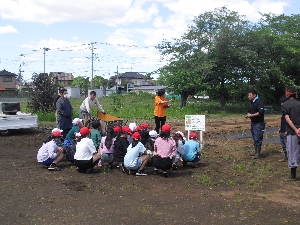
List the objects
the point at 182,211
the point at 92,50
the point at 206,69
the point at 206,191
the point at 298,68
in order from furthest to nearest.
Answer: the point at 92,50 → the point at 298,68 → the point at 206,69 → the point at 206,191 → the point at 182,211

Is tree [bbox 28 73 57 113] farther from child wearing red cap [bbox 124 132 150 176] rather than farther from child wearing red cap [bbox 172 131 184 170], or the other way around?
child wearing red cap [bbox 124 132 150 176]

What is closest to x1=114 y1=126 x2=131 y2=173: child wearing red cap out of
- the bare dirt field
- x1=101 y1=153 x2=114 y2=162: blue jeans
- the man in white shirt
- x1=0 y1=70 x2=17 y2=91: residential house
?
x1=101 y1=153 x2=114 y2=162: blue jeans

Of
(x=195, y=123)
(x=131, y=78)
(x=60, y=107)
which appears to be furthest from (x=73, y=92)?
(x=195, y=123)

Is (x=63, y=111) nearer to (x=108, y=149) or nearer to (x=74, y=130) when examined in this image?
(x=74, y=130)

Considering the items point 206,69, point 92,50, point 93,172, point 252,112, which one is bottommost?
point 93,172

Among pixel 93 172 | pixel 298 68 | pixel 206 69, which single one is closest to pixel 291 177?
pixel 93 172

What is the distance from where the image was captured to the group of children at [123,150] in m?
8.20

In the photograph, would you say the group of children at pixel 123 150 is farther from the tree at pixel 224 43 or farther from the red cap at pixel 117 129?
the tree at pixel 224 43

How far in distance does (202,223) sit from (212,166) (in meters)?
4.00

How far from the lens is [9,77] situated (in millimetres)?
71875

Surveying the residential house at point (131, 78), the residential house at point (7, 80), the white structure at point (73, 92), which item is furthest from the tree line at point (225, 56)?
the residential house at point (131, 78)

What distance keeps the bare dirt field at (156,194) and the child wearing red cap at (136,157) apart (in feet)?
0.70

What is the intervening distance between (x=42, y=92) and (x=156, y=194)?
14.7 meters

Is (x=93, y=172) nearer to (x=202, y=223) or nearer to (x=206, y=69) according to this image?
(x=202, y=223)
